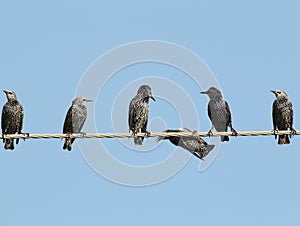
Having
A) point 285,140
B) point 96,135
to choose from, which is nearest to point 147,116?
point 285,140

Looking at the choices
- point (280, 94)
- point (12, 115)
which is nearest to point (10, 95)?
point (12, 115)

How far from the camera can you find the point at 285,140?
1502 cm

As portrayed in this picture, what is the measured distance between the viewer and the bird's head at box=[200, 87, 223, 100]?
15.5m

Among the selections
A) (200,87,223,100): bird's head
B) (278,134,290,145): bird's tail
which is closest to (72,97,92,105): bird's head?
(200,87,223,100): bird's head

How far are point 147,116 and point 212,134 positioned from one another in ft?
11.6

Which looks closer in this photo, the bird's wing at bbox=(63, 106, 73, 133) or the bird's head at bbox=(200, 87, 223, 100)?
the bird's head at bbox=(200, 87, 223, 100)

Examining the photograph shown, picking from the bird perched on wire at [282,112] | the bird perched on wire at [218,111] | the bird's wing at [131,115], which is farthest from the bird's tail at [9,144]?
the bird perched on wire at [282,112]

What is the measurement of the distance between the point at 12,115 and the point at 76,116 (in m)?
1.38

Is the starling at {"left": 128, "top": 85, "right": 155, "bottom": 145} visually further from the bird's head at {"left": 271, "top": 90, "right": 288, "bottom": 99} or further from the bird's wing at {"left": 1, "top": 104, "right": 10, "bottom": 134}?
the bird's head at {"left": 271, "top": 90, "right": 288, "bottom": 99}

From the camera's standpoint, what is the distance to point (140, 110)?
14773mm

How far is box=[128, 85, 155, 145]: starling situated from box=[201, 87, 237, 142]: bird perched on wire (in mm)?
1425

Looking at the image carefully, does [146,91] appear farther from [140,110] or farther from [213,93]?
[213,93]

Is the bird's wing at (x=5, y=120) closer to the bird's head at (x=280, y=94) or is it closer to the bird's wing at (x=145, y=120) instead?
the bird's wing at (x=145, y=120)

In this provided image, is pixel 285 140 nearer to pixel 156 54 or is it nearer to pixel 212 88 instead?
pixel 212 88
